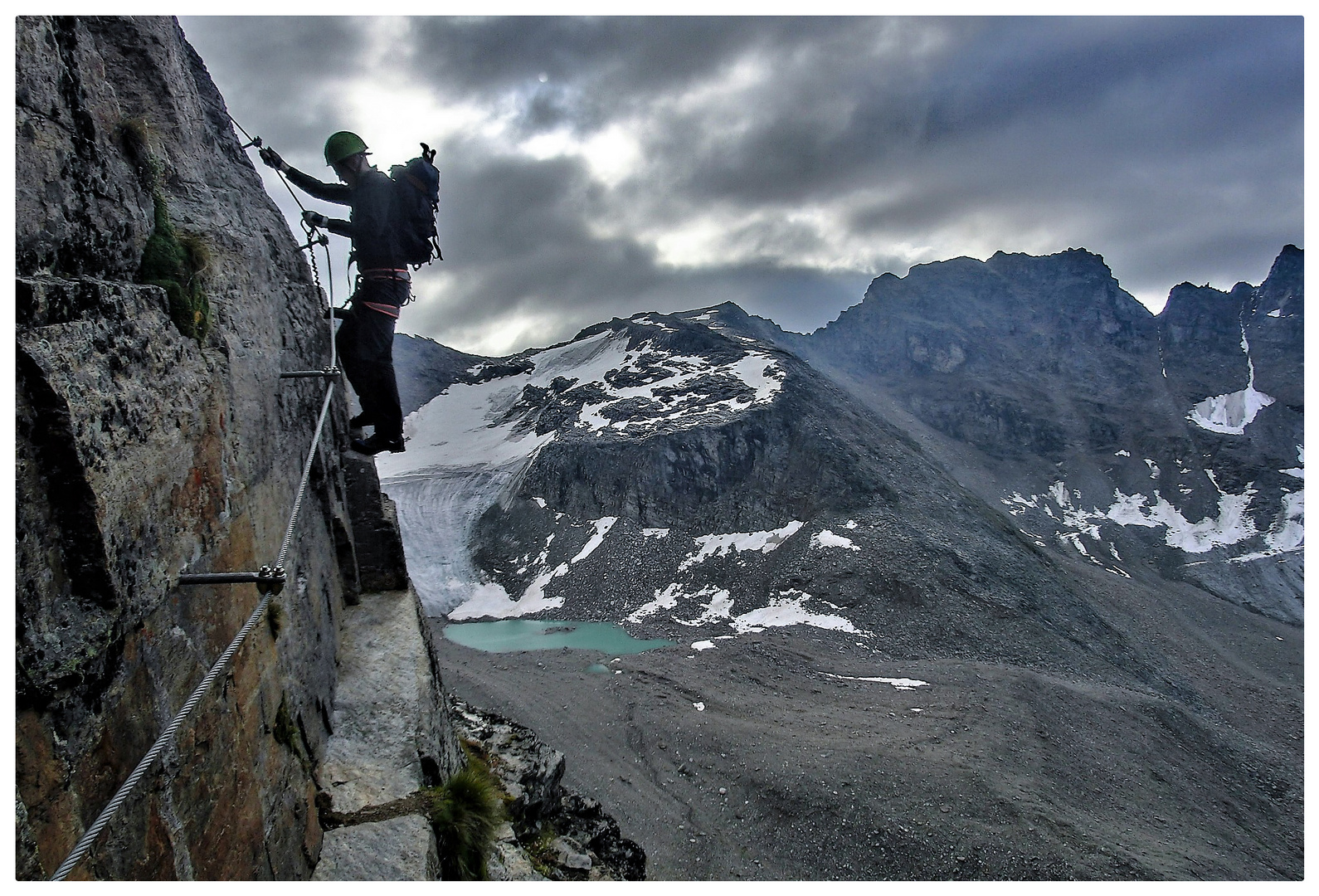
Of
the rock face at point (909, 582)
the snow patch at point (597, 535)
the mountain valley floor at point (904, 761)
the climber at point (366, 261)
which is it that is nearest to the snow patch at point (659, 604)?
the rock face at point (909, 582)

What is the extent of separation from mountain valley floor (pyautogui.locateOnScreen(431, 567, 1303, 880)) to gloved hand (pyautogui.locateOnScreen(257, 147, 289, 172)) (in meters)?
20.5

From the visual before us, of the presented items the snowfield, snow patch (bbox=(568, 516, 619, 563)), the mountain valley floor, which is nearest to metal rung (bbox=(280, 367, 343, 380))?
the mountain valley floor

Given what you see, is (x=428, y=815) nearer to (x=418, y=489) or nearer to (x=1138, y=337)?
(x=418, y=489)

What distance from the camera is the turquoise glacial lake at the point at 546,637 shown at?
174 feet

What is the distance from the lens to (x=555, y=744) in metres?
36.1

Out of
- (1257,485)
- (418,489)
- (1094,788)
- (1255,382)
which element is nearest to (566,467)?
(418,489)

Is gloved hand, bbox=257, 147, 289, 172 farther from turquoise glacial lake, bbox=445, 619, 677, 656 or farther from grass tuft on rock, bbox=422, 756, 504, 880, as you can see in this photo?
turquoise glacial lake, bbox=445, 619, 677, 656

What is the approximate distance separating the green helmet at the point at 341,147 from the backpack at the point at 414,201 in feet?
1.47

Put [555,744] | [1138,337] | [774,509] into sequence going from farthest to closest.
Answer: [1138,337] < [774,509] < [555,744]

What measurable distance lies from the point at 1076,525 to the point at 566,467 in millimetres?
73794

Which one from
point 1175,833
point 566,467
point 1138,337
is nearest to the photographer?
point 1175,833

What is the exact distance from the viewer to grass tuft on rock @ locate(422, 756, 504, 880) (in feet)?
23.1

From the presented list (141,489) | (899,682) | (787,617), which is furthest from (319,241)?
(787,617)

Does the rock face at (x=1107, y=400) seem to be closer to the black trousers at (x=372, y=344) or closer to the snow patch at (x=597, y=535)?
the snow patch at (x=597, y=535)
